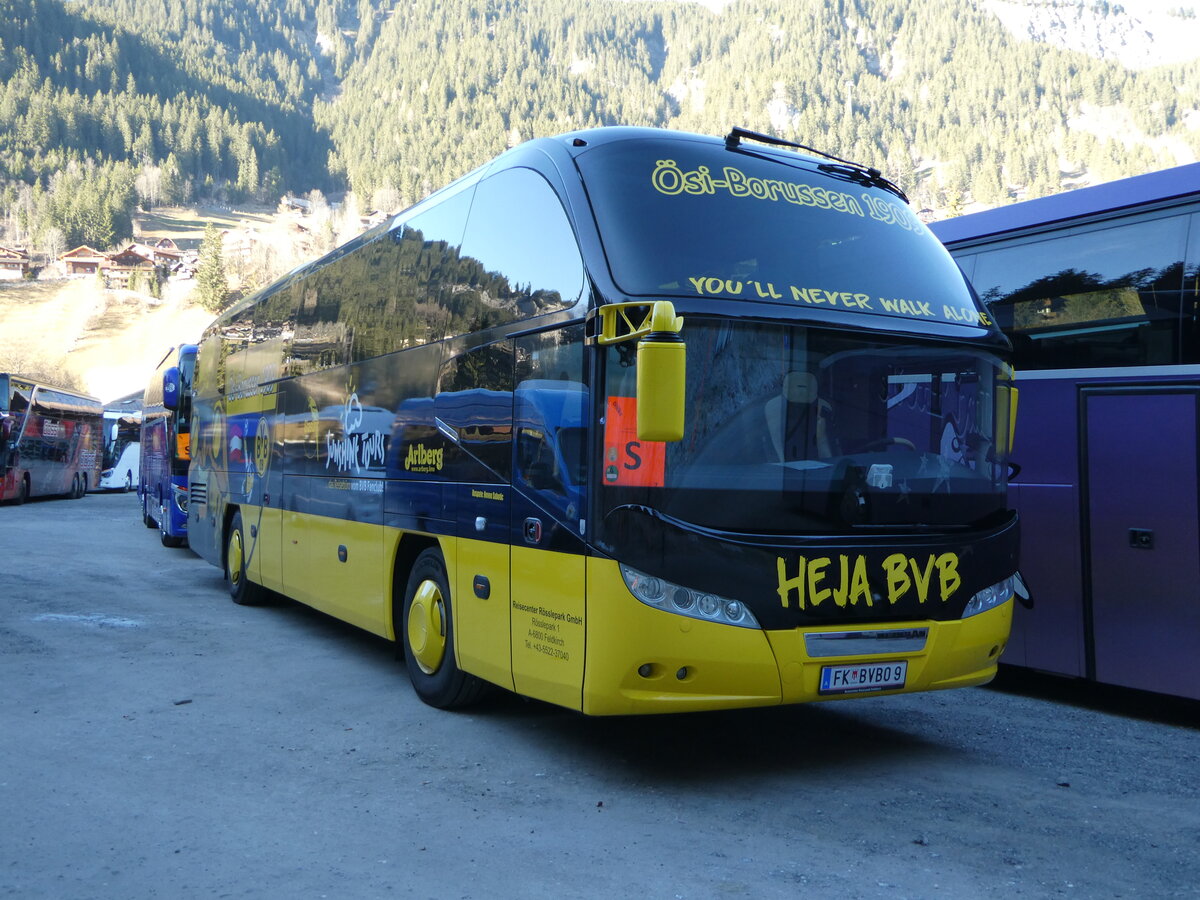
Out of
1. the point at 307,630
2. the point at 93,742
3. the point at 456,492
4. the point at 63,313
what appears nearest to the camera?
the point at 93,742

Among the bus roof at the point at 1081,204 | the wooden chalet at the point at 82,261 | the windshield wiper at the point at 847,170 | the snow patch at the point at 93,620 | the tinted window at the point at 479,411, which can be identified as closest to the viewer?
the tinted window at the point at 479,411

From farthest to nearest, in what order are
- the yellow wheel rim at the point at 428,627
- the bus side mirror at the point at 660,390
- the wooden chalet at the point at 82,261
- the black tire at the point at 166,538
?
the wooden chalet at the point at 82,261, the black tire at the point at 166,538, the yellow wheel rim at the point at 428,627, the bus side mirror at the point at 660,390

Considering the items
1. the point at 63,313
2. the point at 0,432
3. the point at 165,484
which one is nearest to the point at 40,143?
the point at 63,313

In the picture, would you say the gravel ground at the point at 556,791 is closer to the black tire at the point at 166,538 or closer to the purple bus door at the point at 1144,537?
the purple bus door at the point at 1144,537

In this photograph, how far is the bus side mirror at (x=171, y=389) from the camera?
1873 centimetres

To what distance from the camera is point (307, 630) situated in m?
10.8

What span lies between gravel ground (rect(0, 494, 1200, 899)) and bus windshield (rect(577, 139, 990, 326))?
235cm

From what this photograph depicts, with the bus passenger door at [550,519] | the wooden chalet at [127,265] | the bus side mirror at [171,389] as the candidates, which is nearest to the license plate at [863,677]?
the bus passenger door at [550,519]

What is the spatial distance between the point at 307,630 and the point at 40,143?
204 metres

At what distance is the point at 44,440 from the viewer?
118 feet

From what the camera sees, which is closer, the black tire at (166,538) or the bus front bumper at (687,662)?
the bus front bumper at (687,662)

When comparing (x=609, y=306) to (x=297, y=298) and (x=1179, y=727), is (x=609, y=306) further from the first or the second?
(x=297, y=298)

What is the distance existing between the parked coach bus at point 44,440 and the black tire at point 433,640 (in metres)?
28.2

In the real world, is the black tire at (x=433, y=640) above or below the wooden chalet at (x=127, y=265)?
below
